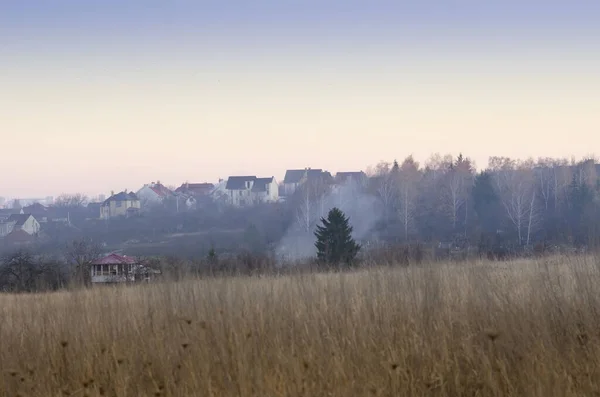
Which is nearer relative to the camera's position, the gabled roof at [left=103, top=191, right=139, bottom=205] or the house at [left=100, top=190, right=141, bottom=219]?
the house at [left=100, top=190, right=141, bottom=219]

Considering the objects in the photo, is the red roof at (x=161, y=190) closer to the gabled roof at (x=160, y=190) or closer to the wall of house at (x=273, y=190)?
the gabled roof at (x=160, y=190)

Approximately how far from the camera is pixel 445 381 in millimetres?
5141

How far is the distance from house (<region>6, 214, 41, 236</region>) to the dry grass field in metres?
70.6

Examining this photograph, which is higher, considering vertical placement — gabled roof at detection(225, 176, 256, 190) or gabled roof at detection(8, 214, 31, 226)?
gabled roof at detection(225, 176, 256, 190)

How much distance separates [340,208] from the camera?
206ft

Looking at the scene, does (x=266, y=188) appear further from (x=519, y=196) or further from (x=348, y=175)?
(x=519, y=196)

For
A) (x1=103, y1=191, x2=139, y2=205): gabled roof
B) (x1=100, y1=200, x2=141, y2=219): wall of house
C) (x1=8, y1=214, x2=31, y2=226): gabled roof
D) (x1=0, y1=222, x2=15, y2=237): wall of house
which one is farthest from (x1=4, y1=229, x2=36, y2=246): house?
(x1=103, y1=191, x2=139, y2=205): gabled roof

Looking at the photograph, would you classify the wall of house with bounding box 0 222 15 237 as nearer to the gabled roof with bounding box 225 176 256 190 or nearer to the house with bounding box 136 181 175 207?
the house with bounding box 136 181 175 207

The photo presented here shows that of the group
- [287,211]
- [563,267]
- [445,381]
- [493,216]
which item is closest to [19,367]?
[445,381]

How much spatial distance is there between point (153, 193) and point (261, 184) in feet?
59.6

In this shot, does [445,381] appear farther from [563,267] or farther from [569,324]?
[563,267]

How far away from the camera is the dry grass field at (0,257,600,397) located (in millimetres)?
5062

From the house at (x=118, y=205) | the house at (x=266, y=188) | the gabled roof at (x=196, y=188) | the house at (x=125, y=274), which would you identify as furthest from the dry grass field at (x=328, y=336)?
the gabled roof at (x=196, y=188)

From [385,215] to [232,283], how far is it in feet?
167
